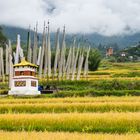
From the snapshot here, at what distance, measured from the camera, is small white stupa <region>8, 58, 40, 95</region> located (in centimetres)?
5190

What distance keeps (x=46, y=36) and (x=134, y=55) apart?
114m

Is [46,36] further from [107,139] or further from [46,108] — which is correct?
[107,139]

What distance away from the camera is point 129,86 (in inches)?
2122

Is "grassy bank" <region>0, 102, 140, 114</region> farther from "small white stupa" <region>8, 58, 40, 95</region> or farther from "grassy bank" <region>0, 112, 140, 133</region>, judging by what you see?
"small white stupa" <region>8, 58, 40, 95</region>

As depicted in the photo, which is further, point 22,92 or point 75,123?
point 22,92

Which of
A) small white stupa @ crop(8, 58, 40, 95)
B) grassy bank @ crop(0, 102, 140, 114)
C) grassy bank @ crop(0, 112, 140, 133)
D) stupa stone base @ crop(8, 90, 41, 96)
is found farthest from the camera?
small white stupa @ crop(8, 58, 40, 95)

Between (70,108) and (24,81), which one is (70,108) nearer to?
(70,108)

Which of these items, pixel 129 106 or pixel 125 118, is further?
pixel 129 106

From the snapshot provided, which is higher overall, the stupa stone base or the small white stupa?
the small white stupa

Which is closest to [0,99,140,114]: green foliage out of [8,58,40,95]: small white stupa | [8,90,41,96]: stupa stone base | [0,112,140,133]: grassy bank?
[0,112,140,133]: grassy bank

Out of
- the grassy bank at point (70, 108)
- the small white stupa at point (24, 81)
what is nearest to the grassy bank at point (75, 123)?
the grassy bank at point (70, 108)

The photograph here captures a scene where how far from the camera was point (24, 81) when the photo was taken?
52.9m

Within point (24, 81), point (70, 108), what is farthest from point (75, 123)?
point (24, 81)

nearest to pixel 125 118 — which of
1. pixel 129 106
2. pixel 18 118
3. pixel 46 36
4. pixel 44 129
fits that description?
pixel 44 129
